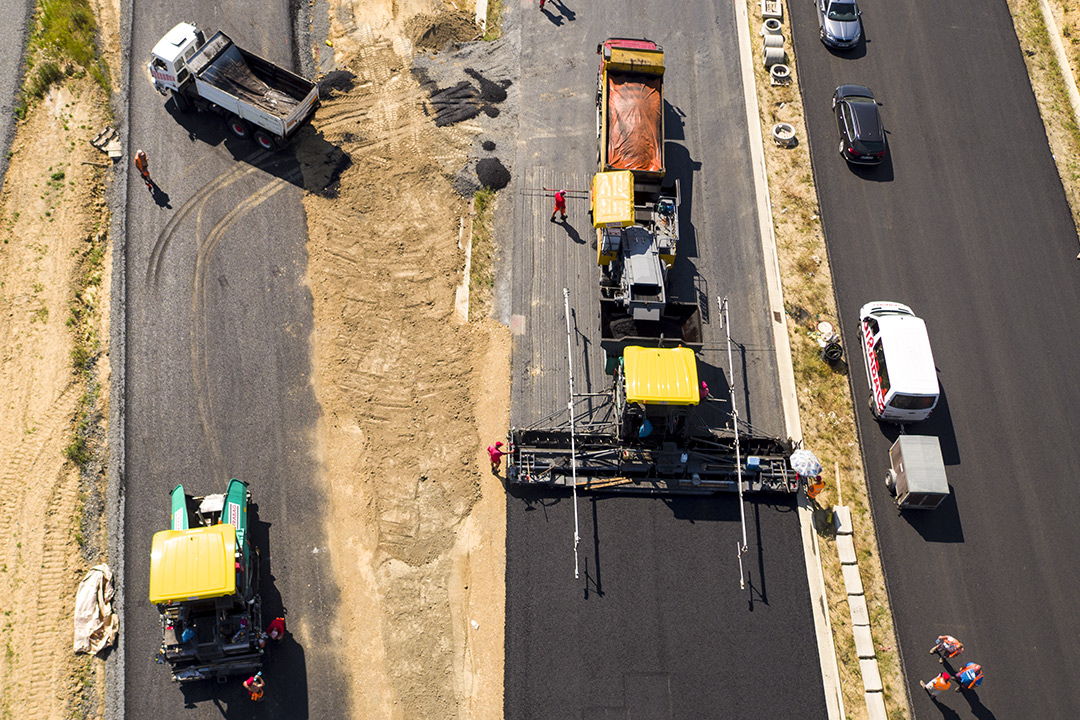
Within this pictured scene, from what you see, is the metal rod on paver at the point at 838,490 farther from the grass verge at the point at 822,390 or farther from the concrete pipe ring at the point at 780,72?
the concrete pipe ring at the point at 780,72

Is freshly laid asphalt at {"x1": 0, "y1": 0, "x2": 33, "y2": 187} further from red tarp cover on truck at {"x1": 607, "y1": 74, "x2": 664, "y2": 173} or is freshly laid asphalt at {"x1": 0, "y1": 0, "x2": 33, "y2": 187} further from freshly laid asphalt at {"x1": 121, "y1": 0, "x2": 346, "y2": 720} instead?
red tarp cover on truck at {"x1": 607, "y1": 74, "x2": 664, "y2": 173}

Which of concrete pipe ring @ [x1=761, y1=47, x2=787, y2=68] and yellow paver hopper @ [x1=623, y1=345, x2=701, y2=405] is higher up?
concrete pipe ring @ [x1=761, y1=47, x2=787, y2=68]

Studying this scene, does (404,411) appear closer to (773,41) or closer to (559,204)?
(559,204)

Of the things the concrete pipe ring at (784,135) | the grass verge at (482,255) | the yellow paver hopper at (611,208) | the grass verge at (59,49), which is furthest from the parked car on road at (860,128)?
the grass verge at (59,49)

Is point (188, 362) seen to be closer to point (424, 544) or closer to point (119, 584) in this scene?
point (119, 584)

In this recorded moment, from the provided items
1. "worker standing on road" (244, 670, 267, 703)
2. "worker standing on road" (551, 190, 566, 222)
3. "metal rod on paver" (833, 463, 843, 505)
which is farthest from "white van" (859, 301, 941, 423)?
"worker standing on road" (244, 670, 267, 703)

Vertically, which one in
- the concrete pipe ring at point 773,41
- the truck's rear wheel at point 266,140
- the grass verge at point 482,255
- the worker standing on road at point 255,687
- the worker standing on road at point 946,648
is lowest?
the worker standing on road at point 946,648
